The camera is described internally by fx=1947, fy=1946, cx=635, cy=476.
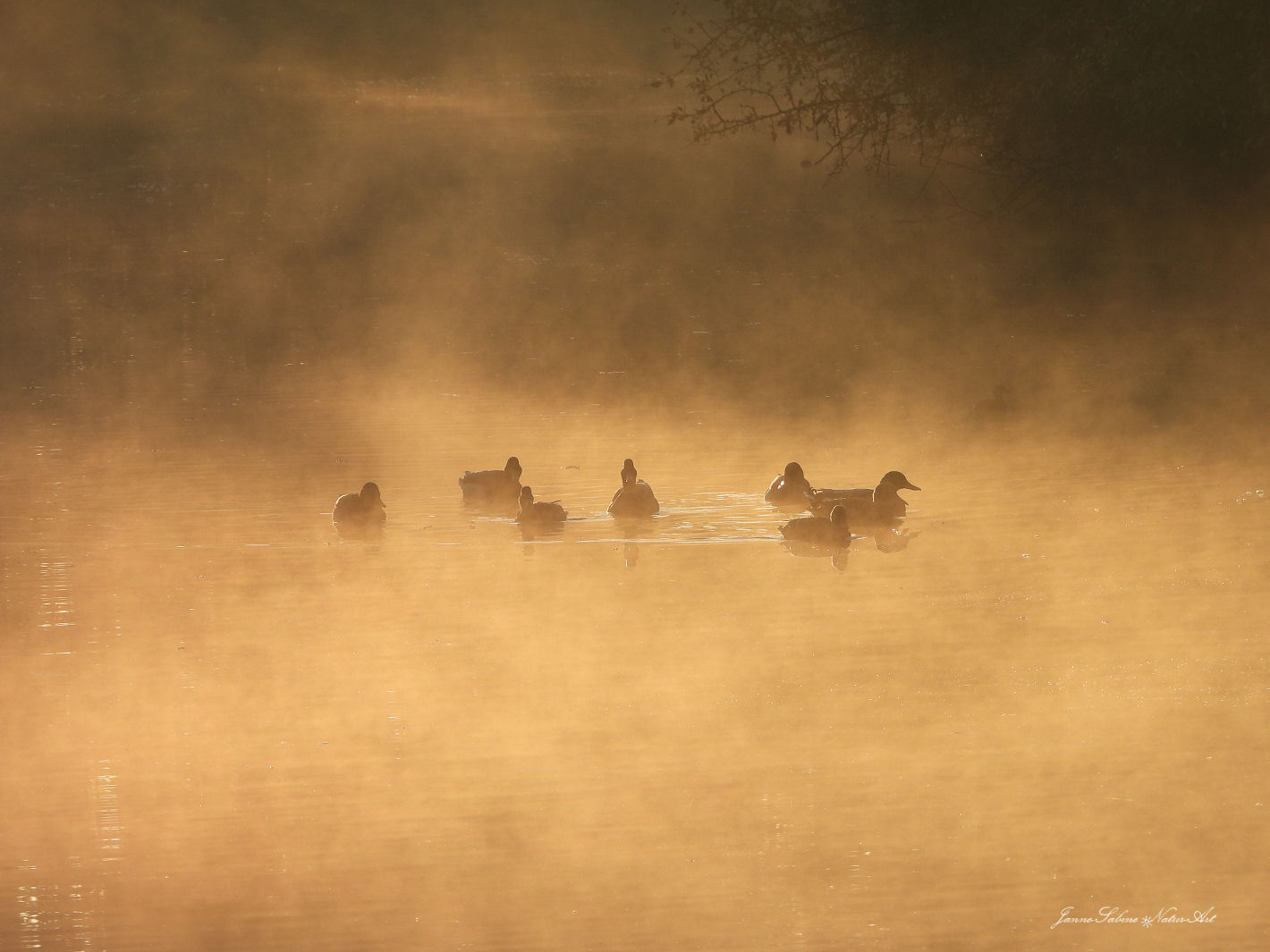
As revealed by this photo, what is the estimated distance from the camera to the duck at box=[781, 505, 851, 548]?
8695mm

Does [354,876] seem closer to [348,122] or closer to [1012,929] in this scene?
[1012,929]

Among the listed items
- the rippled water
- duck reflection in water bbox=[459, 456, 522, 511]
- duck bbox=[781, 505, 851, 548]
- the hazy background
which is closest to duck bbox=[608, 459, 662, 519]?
the rippled water

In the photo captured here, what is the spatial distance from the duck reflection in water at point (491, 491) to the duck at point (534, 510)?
325mm

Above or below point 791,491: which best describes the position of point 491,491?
above

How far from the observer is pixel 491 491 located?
9.76 m

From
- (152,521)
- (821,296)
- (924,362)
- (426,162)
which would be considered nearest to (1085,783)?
(152,521)

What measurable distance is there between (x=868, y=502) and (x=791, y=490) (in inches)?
20.9

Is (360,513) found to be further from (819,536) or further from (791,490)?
(819,536)

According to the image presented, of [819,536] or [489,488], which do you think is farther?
[489,488]

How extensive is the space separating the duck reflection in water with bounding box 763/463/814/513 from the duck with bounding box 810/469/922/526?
0.47 ft

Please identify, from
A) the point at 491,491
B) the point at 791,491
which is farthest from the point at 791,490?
the point at 491,491

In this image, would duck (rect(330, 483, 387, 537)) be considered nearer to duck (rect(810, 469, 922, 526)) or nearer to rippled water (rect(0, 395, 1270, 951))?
rippled water (rect(0, 395, 1270, 951))

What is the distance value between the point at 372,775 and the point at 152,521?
409 cm

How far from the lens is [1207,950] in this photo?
446 cm
